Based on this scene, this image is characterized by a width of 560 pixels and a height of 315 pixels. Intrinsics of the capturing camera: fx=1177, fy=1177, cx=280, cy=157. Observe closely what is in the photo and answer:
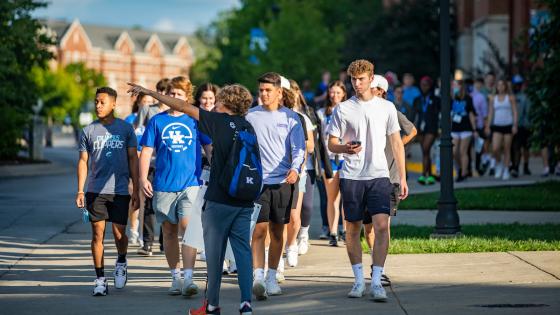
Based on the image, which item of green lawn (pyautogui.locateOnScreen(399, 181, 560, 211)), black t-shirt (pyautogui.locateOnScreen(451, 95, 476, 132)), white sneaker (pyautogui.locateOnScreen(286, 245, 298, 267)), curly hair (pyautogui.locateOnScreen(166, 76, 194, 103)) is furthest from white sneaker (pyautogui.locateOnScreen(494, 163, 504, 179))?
curly hair (pyautogui.locateOnScreen(166, 76, 194, 103))

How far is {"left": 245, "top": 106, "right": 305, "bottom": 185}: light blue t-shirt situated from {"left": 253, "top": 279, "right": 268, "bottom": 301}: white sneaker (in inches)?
33.4

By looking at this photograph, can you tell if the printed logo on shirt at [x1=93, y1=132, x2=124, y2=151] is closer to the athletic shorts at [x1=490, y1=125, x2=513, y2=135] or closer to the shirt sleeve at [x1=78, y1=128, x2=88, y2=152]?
the shirt sleeve at [x1=78, y1=128, x2=88, y2=152]

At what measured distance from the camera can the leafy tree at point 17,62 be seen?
1187 inches

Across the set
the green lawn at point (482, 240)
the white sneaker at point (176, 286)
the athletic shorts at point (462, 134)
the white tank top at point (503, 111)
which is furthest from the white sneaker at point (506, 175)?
the white sneaker at point (176, 286)

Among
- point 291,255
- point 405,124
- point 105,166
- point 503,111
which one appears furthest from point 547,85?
point 105,166

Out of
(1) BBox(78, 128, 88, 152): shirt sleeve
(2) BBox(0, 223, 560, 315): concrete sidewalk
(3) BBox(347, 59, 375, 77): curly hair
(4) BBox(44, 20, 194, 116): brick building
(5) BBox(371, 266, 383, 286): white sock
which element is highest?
(4) BBox(44, 20, 194, 116): brick building

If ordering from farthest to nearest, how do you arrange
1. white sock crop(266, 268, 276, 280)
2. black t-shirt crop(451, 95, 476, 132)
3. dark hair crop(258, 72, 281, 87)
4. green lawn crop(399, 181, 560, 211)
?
black t-shirt crop(451, 95, 476, 132) → green lawn crop(399, 181, 560, 211) → white sock crop(266, 268, 276, 280) → dark hair crop(258, 72, 281, 87)

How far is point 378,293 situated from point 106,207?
2.49 meters

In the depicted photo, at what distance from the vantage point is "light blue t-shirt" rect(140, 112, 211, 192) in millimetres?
9930

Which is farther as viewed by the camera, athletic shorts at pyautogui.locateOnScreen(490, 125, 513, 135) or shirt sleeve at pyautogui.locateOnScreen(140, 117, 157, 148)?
athletic shorts at pyautogui.locateOnScreen(490, 125, 513, 135)

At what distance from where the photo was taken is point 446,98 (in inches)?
532

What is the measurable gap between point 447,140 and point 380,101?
4.09m

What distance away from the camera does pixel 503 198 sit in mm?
18281

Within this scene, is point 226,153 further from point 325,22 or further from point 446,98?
point 325,22
